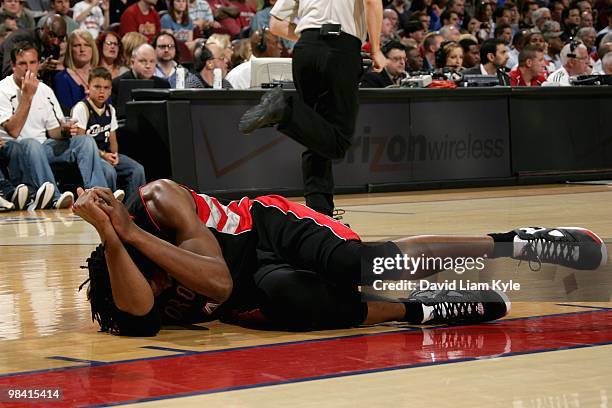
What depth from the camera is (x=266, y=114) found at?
6.26 metres

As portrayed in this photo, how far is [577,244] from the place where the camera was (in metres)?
4.95

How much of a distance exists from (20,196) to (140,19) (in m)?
4.81

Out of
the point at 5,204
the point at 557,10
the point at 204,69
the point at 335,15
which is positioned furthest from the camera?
the point at 557,10

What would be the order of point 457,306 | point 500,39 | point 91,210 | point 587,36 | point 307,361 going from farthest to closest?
1. point 587,36
2. point 500,39
3. point 457,306
4. point 91,210
5. point 307,361

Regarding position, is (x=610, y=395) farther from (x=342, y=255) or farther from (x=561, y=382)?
(x=342, y=255)

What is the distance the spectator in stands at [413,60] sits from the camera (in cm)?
1545

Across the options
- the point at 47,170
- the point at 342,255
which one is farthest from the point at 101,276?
the point at 47,170

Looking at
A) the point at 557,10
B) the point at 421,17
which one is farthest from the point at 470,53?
the point at 557,10

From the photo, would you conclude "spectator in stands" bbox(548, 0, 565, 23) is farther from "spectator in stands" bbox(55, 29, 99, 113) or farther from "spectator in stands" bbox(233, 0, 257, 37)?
"spectator in stands" bbox(55, 29, 99, 113)

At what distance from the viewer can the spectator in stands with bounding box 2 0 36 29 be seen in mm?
13352

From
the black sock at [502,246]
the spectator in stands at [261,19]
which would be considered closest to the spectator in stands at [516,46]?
the spectator in stands at [261,19]

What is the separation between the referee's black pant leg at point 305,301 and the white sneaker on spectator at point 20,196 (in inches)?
251

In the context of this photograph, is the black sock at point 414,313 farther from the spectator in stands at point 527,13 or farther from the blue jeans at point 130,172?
the spectator in stands at point 527,13

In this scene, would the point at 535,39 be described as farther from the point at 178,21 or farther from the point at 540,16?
the point at 178,21
